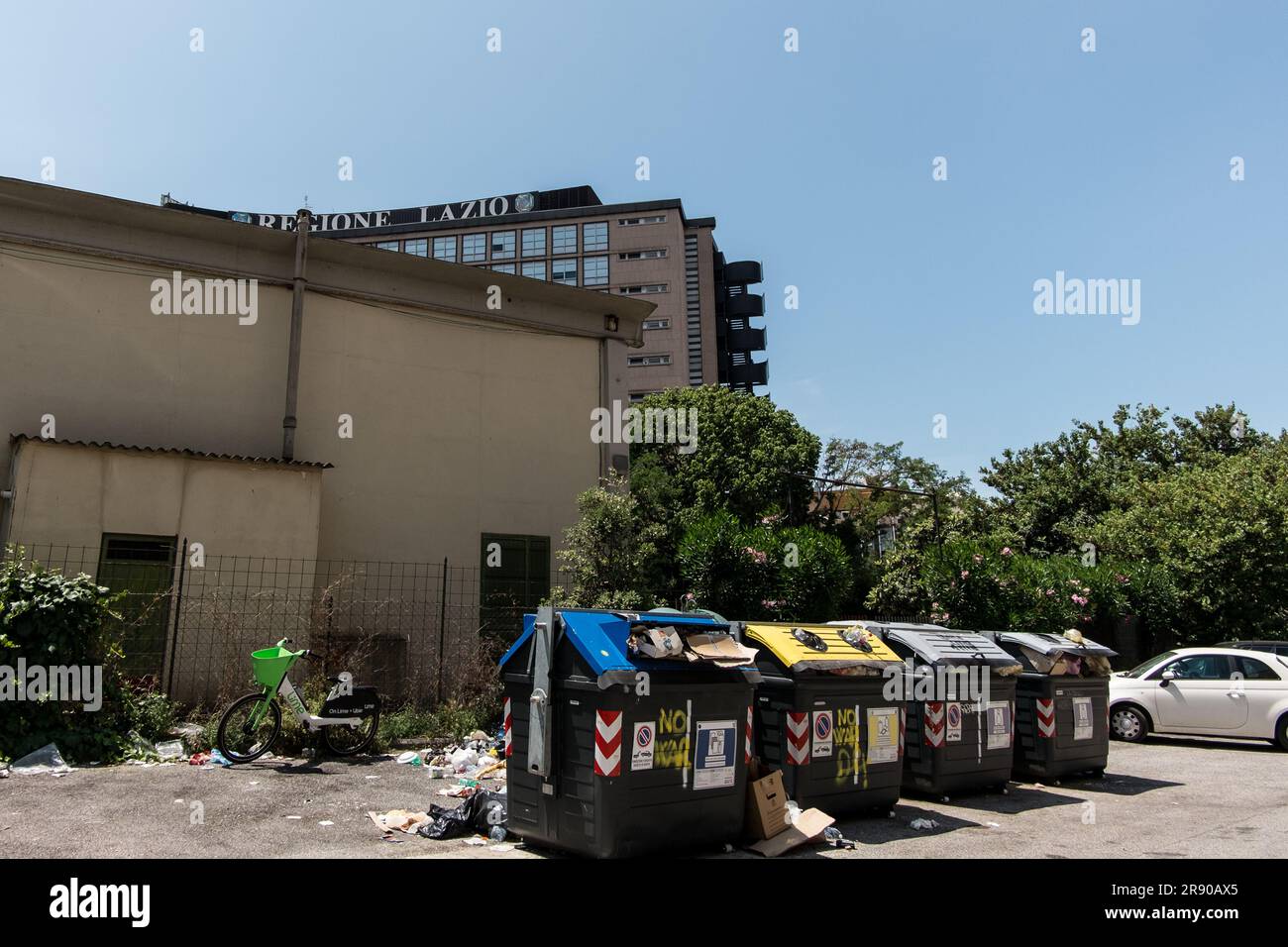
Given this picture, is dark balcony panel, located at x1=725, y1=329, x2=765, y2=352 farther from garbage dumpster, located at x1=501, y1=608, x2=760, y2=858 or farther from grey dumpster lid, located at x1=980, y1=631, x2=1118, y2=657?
garbage dumpster, located at x1=501, y1=608, x2=760, y2=858

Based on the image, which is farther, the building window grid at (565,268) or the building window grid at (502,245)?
the building window grid at (502,245)

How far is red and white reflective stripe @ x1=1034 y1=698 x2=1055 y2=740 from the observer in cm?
956

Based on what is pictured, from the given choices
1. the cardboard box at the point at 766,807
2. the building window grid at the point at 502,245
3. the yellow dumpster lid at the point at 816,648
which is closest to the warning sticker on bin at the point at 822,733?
the yellow dumpster lid at the point at 816,648

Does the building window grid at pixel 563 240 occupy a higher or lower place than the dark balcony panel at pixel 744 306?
higher

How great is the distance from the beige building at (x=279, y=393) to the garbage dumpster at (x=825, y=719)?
730cm

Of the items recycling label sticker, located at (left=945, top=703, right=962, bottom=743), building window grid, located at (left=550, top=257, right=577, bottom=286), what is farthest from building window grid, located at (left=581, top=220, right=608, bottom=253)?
recycling label sticker, located at (left=945, top=703, right=962, bottom=743)

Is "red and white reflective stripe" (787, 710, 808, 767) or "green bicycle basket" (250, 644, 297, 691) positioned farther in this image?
"green bicycle basket" (250, 644, 297, 691)

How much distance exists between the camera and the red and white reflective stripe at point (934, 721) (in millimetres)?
8352

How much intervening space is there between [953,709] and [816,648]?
6.35 feet

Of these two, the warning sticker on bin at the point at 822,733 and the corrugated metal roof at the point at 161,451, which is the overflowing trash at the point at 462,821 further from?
the corrugated metal roof at the point at 161,451

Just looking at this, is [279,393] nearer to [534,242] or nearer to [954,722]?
[954,722]

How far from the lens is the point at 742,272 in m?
73.6

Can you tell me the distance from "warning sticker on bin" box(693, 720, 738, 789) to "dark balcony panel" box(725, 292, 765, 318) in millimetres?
68483

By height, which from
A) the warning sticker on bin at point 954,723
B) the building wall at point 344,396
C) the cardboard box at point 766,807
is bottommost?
the cardboard box at point 766,807
